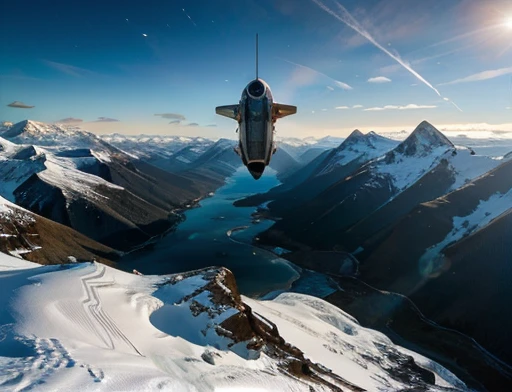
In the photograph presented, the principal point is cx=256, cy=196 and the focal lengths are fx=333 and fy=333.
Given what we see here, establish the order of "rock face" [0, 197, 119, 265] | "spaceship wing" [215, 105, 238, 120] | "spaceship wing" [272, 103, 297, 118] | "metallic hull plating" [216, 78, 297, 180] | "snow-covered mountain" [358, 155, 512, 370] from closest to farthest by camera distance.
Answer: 1. "metallic hull plating" [216, 78, 297, 180]
2. "spaceship wing" [272, 103, 297, 118]
3. "spaceship wing" [215, 105, 238, 120]
4. "snow-covered mountain" [358, 155, 512, 370]
5. "rock face" [0, 197, 119, 265]

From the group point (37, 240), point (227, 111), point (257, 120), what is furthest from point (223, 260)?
point (257, 120)

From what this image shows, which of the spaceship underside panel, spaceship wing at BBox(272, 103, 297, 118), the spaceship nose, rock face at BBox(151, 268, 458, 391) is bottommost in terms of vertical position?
rock face at BBox(151, 268, 458, 391)

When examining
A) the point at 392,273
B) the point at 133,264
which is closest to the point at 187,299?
the point at 392,273

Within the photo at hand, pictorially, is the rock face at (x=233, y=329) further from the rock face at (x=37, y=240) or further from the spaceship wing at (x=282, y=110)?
the rock face at (x=37, y=240)

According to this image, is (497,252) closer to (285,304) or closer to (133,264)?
(285,304)

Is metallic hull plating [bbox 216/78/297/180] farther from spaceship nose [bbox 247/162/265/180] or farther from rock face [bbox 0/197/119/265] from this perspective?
rock face [bbox 0/197/119/265]

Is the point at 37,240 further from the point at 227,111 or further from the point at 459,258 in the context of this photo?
the point at 459,258

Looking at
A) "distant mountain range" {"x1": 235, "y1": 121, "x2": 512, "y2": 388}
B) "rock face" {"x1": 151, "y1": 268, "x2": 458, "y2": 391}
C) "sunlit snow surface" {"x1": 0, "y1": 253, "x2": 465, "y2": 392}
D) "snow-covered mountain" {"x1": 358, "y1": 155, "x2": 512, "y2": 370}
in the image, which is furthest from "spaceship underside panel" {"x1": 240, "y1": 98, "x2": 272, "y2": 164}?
"snow-covered mountain" {"x1": 358, "y1": 155, "x2": 512, "y2": 370}
